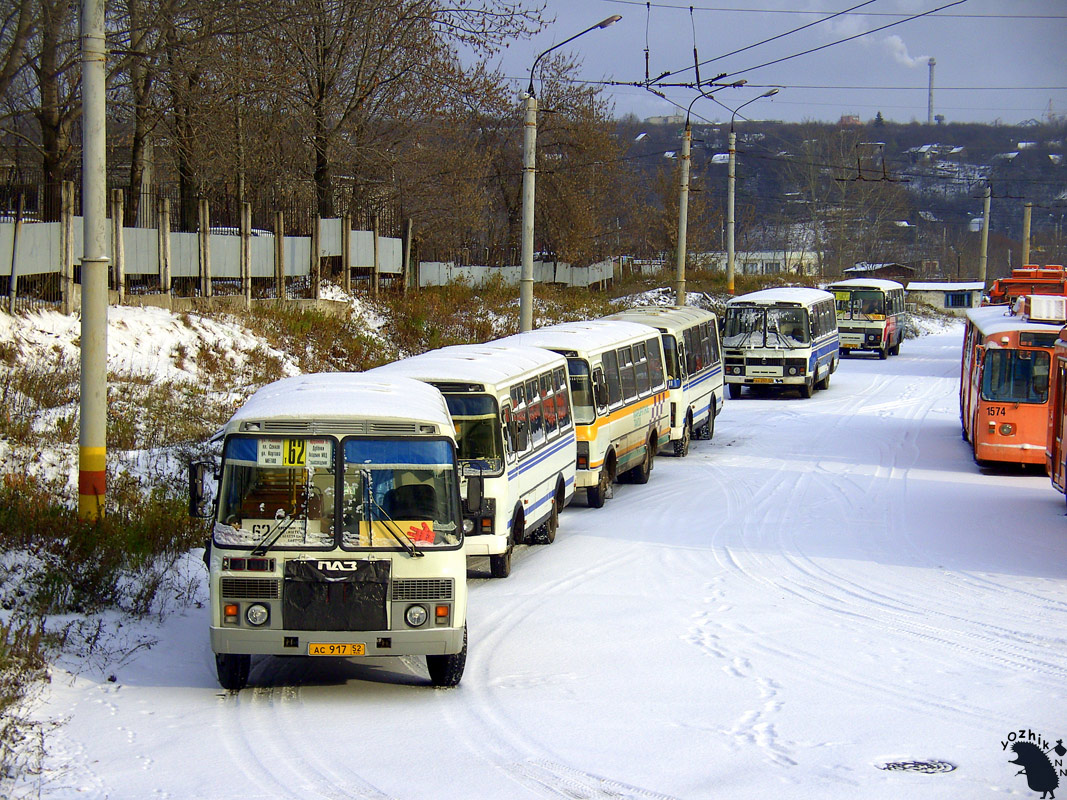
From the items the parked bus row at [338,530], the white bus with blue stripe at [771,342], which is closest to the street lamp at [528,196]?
the white bus with blue stripe at [771,342]

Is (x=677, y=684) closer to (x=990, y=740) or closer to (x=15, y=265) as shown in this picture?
(x=990, y=740)

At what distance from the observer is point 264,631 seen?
8680 mm

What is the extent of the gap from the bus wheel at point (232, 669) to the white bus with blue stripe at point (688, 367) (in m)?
14.3

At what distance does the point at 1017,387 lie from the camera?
69.1ft

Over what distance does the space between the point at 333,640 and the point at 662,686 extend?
8.34 ft

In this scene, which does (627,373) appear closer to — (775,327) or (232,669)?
(232,669)

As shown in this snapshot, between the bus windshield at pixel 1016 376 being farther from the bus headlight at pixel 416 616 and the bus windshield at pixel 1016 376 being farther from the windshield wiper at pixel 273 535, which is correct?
the windshield wiper at pixel 273 535

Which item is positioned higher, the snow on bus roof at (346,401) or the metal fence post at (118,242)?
the metal fence post at (118,242)

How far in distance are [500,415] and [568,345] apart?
4.89m

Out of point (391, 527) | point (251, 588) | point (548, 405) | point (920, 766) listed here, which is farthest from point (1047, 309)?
point (251, 588)

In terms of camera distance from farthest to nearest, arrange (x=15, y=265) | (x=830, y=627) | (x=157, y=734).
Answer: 1. (x=15, y=265)
2. (x=830, y=627)
3. (x=157, y=734)

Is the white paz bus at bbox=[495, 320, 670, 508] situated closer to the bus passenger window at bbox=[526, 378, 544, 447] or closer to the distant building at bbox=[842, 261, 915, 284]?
the bus passenger window at bbox=[526, 378, 544, 447]

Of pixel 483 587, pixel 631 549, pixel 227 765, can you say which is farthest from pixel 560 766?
pixel 631 549

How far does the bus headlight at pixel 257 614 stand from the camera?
868 cm
